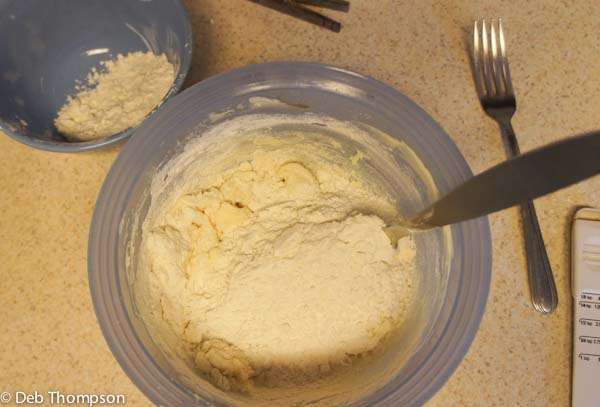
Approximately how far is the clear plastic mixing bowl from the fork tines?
31 cm

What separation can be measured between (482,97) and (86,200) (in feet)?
2.61

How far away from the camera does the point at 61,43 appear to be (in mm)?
937

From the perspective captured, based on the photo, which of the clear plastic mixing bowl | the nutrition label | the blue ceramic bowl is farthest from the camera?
the blue ceramic bowl

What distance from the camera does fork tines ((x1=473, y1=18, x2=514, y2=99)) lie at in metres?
0.91

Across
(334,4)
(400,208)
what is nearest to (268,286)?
(400,208)

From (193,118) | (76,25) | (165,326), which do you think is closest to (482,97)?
(193,118)

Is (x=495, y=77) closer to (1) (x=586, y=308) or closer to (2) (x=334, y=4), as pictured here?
(2) (x=334, y=4)

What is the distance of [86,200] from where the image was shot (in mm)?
857

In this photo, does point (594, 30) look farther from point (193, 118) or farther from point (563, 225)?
point (193, 118)

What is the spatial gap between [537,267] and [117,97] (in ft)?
2.77

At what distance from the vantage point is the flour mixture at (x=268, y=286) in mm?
697

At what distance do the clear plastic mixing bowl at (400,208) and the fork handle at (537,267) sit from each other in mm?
234

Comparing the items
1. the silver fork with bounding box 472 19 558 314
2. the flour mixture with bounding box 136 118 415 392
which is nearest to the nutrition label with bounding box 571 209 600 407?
the silver fork with bounding box 472 19 558 314

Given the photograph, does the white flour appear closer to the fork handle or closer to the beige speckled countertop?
the beige speckled countertop
